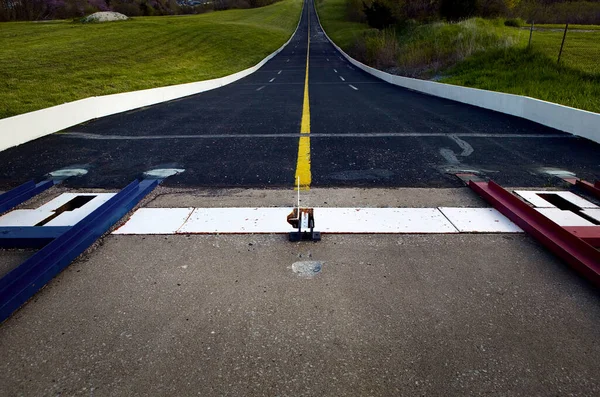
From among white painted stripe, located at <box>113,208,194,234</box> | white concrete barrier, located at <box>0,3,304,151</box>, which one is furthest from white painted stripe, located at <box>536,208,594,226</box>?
white concrete barrier, located at <box>0,3,304,151</box>

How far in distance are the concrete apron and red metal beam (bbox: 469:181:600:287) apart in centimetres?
11

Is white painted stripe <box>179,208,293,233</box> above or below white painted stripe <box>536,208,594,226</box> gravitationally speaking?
above

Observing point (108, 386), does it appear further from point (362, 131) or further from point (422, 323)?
point (362, 131)

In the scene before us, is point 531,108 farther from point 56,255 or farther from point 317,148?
point 56,255

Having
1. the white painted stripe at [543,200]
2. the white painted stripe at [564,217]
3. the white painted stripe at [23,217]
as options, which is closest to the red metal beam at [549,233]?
the white painted stripe at [564,217]

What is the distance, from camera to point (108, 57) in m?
24.9

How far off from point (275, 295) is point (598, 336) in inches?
89.9

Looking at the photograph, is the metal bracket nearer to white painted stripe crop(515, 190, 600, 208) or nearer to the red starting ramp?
the red starting ramp

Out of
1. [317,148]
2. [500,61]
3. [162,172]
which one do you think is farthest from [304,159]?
[500,61]

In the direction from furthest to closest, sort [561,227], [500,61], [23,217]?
[500,61] → [23,217] → [561,227]

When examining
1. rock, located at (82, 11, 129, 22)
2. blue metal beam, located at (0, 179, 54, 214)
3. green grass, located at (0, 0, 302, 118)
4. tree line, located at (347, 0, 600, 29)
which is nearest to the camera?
blue metal beam, located at (0, 179, 54, 214)

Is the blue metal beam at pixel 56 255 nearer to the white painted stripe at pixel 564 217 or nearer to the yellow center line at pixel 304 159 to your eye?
the yellow center line at pixel 304 159

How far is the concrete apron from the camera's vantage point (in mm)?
2279

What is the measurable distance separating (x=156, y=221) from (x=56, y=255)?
1.16 meters
